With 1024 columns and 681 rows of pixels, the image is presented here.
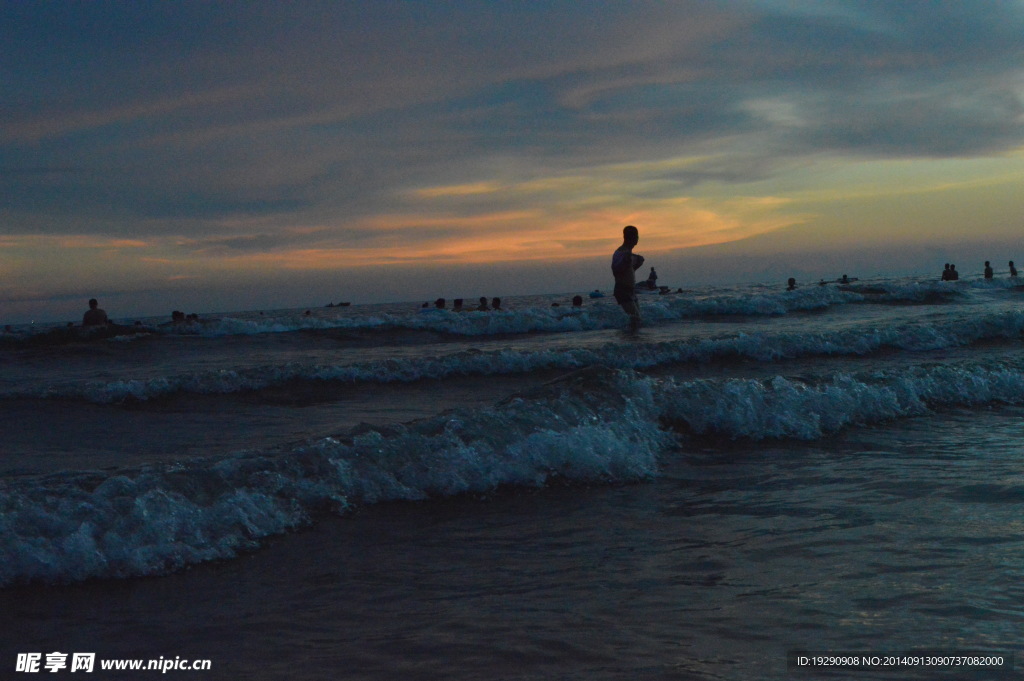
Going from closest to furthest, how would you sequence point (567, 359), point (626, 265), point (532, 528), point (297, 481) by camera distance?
1. point (532, 528)
2. point (297, 481)
3. point (567, 359)
4. point (626, 265)

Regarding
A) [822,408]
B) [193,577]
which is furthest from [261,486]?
[822,408]

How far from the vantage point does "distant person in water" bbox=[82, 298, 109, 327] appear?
68.6ft

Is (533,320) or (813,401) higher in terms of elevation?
(533,320)

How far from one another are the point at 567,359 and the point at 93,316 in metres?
14.5

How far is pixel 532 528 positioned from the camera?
4773 mm

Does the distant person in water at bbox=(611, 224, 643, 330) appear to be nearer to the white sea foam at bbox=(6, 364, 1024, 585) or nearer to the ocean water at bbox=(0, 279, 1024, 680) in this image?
the ocean water at bbox=(0, 279, 1024, 680)

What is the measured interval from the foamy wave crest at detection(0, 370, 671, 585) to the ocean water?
18mm

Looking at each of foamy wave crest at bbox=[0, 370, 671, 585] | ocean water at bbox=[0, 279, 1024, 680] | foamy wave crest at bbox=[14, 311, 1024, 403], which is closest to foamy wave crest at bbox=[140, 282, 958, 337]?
foamy wave crest at bbox=[14, 311, 1024, 403]

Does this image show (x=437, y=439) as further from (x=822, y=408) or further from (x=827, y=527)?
(x=822, y=408)

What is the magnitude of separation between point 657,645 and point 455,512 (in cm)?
233

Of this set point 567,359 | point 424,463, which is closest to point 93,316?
point 567,359

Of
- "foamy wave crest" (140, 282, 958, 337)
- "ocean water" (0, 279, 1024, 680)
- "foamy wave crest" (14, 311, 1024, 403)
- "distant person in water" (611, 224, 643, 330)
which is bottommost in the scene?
"ocean water" (0, 279, 1024, 680)

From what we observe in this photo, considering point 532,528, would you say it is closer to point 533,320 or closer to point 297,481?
point 297,481

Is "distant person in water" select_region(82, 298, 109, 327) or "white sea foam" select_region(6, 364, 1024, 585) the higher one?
"distant person in water" select_region(82, 298, 109, 327)
